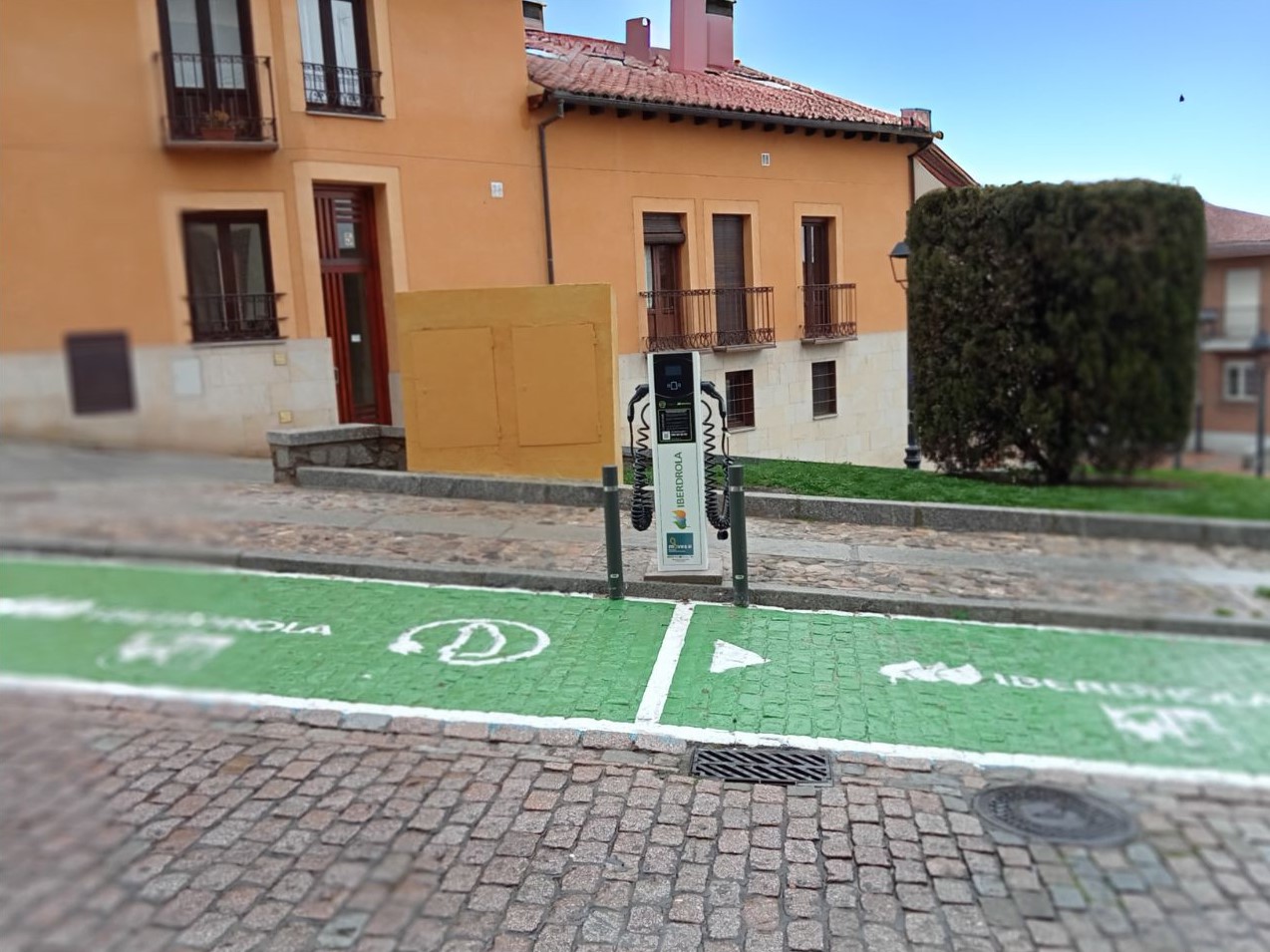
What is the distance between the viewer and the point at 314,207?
1109 millimetres

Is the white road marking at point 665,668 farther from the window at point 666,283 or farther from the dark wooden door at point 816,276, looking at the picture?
the dark wooden door at point 816,276

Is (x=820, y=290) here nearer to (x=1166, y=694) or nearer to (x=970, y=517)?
(x=970, y=517)

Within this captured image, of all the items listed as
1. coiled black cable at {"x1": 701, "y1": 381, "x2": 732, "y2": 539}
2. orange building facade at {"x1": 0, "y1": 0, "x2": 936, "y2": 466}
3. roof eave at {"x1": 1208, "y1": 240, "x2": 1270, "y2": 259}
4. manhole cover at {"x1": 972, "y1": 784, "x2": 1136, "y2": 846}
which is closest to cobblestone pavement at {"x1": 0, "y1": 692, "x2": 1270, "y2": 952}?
manhole cover at {"x1": 972, "y1": 784, "x2": 1136, "y2": 846}

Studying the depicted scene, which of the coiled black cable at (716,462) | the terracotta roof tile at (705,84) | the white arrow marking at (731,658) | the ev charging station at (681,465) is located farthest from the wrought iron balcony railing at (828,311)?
the ev charging station at (681,465)

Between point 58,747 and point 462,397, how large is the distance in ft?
6.15

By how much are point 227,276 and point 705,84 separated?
90 centimetres

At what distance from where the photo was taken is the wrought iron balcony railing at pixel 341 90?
104 cm

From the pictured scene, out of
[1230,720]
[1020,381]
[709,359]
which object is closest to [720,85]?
[1020,381]

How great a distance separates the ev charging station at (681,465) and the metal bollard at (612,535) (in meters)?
0.25

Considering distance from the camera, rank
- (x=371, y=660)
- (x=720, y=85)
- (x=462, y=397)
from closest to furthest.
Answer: (x=720, y=85) → (x=462, y=397) → (x=371, y=660)

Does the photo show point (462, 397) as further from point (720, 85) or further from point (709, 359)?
point (709, 359)

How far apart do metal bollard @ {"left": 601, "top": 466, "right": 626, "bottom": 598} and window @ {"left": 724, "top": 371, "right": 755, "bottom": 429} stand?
25.4 inches

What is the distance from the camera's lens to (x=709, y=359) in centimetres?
380

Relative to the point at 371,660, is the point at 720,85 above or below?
above
